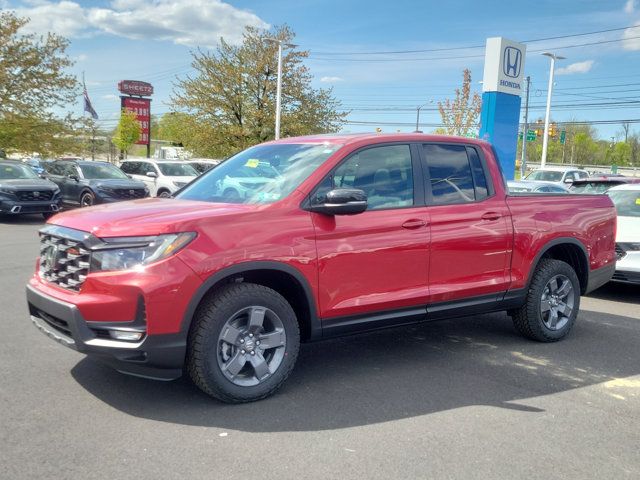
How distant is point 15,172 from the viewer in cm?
1708

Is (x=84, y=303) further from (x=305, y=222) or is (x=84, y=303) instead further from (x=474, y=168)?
(x=474, y=168)

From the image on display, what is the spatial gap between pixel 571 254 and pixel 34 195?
14065 millimetres

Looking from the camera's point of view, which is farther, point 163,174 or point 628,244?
point 163,174

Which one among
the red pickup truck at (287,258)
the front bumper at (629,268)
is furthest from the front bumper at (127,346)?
the front bumper at (629,268)

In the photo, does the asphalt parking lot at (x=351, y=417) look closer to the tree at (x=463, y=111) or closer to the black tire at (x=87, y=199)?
the black tire at (x=87, y=199)

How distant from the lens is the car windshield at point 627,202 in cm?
926

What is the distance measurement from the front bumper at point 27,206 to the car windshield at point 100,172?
233 centimetres

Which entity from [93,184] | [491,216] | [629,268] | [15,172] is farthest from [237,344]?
[93,184]

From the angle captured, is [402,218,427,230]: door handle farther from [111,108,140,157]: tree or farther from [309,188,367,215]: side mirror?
[111,108,140,157]: tree

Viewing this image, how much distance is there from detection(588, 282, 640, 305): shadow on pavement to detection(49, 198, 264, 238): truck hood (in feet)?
20.8

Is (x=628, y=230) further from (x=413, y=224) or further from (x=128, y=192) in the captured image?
(x=128, y=192)

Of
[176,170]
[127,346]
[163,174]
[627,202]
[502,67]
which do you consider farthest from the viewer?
[176,170]

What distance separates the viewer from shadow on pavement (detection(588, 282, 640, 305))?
341 inches

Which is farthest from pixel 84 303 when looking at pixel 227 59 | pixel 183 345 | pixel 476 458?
pixel 227 59
